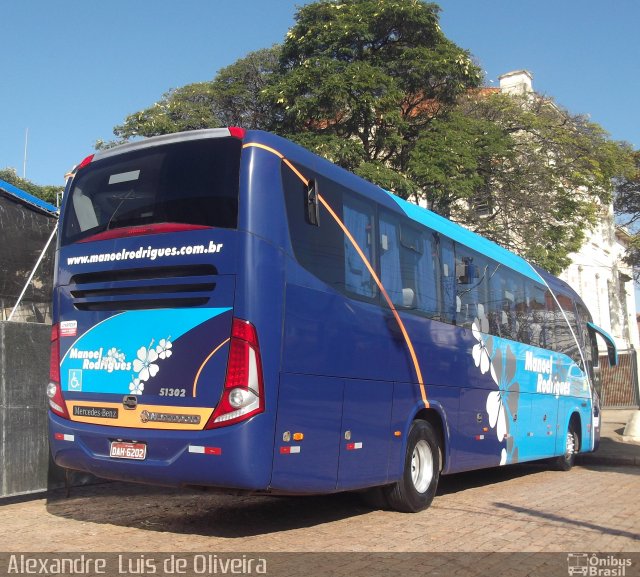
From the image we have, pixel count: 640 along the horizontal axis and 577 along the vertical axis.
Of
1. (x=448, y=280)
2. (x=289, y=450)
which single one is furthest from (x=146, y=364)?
(x=448, y=280)

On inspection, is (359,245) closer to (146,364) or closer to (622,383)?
(146,364)

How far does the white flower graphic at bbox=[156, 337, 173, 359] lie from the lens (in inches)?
237

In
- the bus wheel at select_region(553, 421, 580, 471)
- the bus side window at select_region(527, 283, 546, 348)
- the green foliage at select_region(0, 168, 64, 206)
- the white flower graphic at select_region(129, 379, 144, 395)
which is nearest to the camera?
the white flower graphic at select_region(129, 379, 144, 395)

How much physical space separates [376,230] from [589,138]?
764 inches

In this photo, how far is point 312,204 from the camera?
21.4 ft

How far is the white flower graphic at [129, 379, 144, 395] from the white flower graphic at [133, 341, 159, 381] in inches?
1.6

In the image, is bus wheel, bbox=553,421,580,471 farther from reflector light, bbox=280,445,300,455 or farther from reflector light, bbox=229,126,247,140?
reflector light, bbox=229,126,247,140

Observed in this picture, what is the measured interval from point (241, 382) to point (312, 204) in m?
1.81

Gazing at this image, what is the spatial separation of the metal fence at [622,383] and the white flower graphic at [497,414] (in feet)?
55.7

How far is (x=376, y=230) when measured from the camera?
25.2ft

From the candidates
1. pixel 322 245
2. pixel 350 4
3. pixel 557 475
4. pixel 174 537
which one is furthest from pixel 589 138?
pixel 174 537

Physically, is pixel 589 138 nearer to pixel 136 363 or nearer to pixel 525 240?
pixel 525 240

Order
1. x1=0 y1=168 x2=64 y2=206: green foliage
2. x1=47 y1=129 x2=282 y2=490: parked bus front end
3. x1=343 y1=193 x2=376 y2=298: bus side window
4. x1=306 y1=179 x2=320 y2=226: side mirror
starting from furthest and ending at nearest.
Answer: x1=0 y1=168 x2=64 y2=206: green foliage < x1=343 y1=193 x2=376 y2=298: bus side window < x1=306 y1=179 x2=320 y2=226: side mirror < x1=47 y1=129 x2=282 y2=490: parked bus front end

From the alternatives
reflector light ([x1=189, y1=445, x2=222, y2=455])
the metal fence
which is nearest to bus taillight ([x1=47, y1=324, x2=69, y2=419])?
reflector light ([x1=189, y1=445, x2=222, y2=455])
